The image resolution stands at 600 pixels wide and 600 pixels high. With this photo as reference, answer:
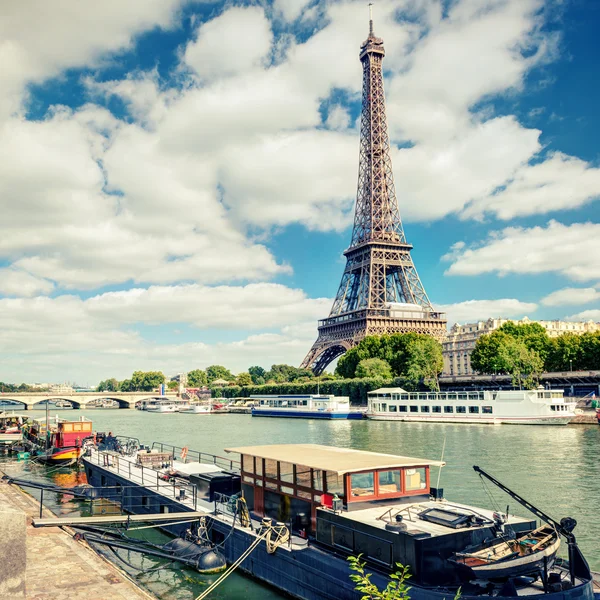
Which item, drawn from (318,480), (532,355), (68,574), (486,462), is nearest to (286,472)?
(318,480)

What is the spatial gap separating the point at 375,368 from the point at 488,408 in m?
35.7

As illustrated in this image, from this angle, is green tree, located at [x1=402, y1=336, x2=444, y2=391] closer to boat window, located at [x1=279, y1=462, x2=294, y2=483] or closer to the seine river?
the seine river

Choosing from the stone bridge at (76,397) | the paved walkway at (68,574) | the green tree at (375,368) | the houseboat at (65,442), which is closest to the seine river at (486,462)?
the houseboat at (65,442)

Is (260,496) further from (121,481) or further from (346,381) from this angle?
(346,381)

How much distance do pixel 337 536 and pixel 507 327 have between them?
112 m

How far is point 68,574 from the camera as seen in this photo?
15117mm

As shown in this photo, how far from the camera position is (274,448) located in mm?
19484

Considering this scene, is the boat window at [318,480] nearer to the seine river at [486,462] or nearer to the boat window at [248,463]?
the seine river at [486,462]

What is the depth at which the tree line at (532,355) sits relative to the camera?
318ft

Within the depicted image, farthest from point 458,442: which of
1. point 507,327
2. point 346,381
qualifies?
point 507,327

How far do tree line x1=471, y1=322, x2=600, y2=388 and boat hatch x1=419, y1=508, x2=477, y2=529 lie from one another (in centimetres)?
8611

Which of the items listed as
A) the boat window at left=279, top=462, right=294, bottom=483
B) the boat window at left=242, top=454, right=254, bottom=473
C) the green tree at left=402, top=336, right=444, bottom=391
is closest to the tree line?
the green tree at left=402, top=336, right=444, bottom=391

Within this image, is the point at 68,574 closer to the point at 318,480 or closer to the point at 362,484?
the point at 318,480

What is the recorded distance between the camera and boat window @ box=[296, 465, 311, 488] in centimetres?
1641
